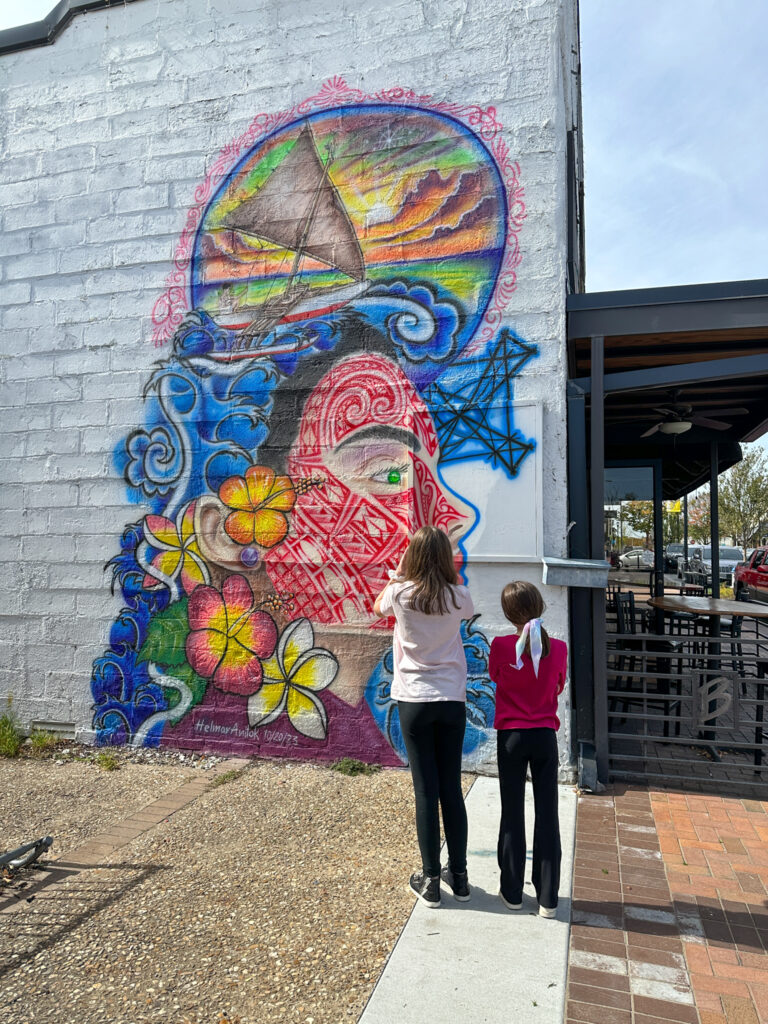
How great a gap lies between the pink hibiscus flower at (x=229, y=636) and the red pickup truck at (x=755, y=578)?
1518cm

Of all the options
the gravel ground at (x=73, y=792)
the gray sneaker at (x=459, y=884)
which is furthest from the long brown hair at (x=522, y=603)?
the gravel ground at (x=73, y=792)

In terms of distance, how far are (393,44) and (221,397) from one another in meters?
2.87

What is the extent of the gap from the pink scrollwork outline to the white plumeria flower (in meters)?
2.47

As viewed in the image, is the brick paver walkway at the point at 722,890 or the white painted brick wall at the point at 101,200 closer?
the brick paver walkway at the point at 722,890

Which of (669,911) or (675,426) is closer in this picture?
(669,911)

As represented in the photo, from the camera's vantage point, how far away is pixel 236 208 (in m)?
5.70

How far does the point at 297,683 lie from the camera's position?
5.34 metres

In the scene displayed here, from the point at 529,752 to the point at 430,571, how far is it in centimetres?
89

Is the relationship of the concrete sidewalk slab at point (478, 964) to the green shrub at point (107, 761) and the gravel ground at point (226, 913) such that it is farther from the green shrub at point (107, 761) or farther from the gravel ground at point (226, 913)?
the green shrub at point (107, 761)

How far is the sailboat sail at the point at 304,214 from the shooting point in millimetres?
5430

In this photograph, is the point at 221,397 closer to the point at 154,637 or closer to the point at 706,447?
the point at 154,637

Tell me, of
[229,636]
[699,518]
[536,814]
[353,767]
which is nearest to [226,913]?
[536,814]

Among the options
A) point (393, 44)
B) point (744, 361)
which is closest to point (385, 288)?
point (393, 44)

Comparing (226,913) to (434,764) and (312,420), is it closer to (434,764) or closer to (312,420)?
(434,764)
